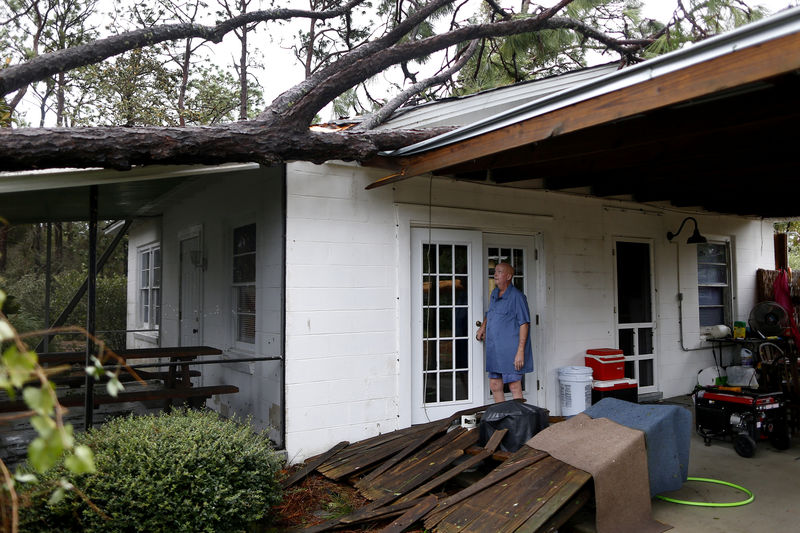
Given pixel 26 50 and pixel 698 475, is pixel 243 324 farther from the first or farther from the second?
pixel 26 50

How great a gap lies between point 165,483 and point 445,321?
3412mm

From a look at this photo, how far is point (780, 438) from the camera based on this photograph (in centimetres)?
568

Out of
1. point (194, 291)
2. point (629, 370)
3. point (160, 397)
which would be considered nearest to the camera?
point (160, 397)

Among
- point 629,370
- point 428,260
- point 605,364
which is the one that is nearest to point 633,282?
point 629,370

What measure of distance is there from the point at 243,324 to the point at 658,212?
5875 mm

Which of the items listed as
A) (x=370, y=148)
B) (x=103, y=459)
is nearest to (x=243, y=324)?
(x=370, y=148)

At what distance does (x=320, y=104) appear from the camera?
491cm

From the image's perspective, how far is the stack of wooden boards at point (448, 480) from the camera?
370 cm

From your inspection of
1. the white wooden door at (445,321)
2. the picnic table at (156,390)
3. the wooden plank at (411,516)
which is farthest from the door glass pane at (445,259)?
the wooden plank at (411,516)

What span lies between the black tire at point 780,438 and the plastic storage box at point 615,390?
1.47 metres

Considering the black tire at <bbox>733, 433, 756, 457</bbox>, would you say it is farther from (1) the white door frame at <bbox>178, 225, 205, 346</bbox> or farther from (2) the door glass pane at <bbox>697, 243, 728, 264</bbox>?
(1) the white door frame at <bbox>178, 225, 205, 346</bbox>

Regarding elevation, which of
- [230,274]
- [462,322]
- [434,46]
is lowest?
[462,322]

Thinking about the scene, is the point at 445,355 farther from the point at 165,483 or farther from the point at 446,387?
the point at 165,483

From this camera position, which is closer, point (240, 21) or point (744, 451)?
point (744, 451)
